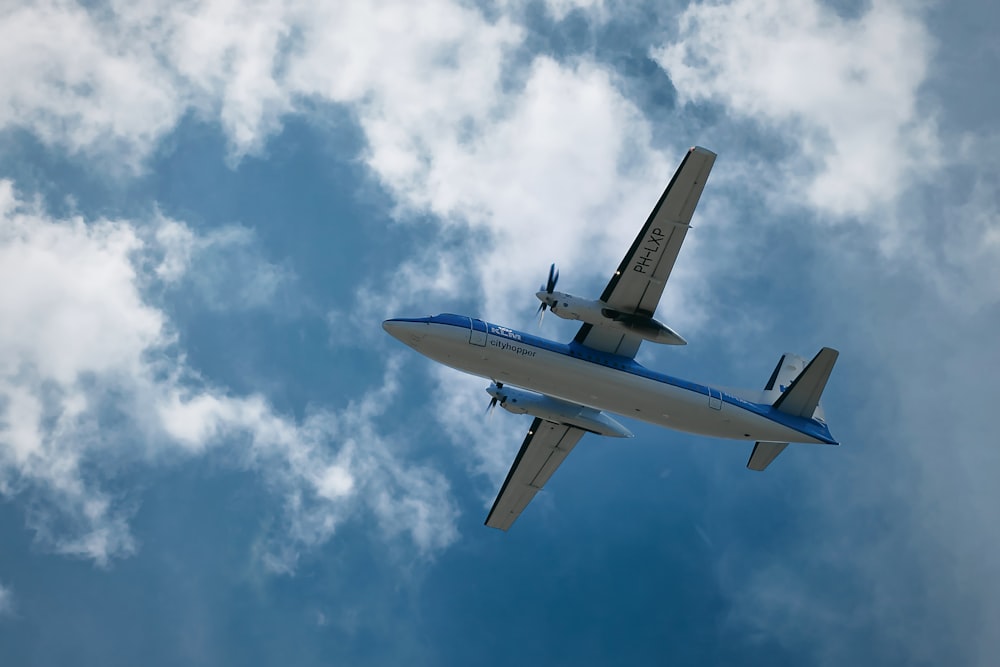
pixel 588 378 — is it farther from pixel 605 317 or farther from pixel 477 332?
pixel 477 332

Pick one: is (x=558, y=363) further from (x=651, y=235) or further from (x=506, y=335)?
(x=651, y=235)

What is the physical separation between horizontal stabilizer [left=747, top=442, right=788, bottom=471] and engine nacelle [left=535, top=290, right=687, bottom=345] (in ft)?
23.5

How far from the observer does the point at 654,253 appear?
2945cm

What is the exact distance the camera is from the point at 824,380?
33312 millimetres

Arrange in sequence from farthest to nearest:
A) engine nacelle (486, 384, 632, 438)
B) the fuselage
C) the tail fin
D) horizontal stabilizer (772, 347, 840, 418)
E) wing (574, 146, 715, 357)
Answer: engine nacelle (486, 384, 632, 438) < horizontal stabilizer (772, 347, 840, 418) < the tail fin < the fuselage < wing (574, 146, 715, 357)

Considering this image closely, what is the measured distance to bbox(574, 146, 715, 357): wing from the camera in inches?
1098

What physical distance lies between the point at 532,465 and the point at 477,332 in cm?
927

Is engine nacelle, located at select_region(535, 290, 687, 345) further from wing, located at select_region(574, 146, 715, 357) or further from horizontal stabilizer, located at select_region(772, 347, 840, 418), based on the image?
horizontal stabilizer, located at select_region(772, 347, 840, 418)

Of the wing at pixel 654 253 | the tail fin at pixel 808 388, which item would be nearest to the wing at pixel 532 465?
the wing at pixel 654 253

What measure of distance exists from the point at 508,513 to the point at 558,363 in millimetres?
10010

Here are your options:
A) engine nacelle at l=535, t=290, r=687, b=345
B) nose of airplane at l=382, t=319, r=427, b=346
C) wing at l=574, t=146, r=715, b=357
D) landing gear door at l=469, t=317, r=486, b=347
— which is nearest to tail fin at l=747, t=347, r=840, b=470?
engine nacelle at l=535, t=290, r=687, b=345

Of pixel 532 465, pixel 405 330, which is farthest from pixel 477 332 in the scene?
pixel 532 465

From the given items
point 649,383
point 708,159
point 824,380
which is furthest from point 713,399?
point 708,159

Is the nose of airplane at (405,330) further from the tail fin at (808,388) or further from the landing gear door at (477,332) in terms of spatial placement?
the tail fin at (808,388)
